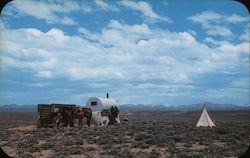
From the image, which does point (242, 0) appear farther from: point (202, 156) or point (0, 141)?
point (0, 141)

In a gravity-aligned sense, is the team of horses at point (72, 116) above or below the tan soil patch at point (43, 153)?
above

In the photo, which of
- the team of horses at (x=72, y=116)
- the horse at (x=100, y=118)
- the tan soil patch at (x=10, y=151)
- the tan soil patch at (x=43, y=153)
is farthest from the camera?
the horse at (x=100, y=118)

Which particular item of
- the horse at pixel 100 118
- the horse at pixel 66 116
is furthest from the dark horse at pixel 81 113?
the horse at pixel 100 118

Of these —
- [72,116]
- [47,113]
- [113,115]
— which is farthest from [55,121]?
[113,115]

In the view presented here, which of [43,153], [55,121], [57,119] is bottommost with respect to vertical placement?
[43,153]

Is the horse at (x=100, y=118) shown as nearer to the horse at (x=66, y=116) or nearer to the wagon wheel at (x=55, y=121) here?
the horse at (x=66, y=116)

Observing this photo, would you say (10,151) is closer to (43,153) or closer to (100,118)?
(43,153)

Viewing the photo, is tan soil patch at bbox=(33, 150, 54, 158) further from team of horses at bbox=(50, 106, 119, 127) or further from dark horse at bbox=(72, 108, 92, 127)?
dark horse at bbox=(72, 108, 92, 127)

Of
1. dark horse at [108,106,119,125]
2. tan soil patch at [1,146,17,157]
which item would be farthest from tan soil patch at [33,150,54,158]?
dark horse at [108,106,119,125]

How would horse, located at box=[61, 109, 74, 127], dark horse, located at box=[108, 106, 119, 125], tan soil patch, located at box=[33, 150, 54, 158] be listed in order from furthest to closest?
dark horse, located at box=[108, 106, 119, 125]
horse, located at box=[61, 109, 74, 127]
tan soil patch, located at box=[33, 150, 54, 158]

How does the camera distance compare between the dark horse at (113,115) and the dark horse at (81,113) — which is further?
the dark horse at (113,115)

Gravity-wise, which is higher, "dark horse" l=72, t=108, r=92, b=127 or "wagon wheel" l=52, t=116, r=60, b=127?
"dark horse" l=72, t=108, r=92, b=127

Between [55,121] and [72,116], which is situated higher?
[72,116]

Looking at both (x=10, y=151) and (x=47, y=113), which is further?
(x=47, y=113)
